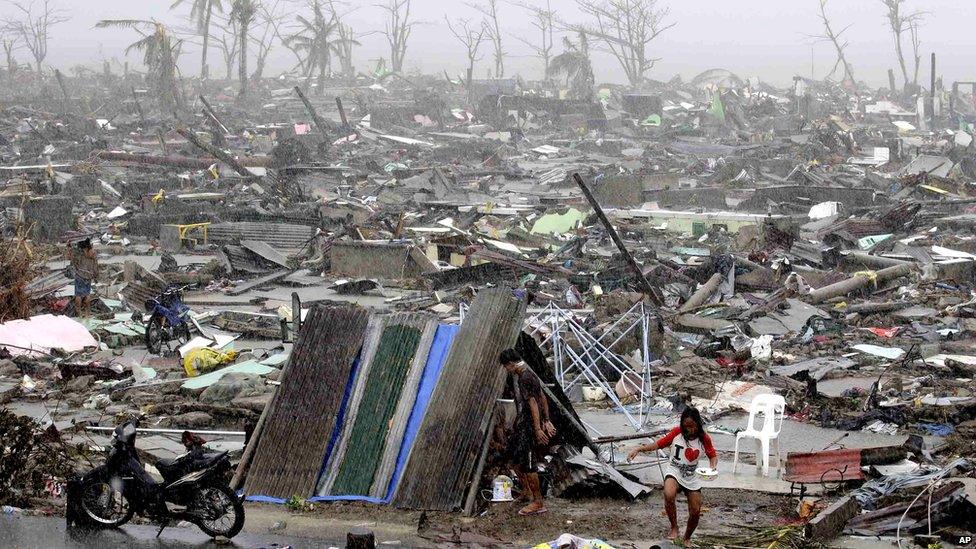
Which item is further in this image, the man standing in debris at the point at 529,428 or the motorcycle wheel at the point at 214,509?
the man standing in debris at the point at 529,428

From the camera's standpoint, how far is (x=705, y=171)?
29.8 meters

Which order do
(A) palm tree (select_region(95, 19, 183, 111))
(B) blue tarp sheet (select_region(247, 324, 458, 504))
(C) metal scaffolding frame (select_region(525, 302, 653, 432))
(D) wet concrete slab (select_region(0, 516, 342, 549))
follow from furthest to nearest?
(A) palm tree (select_region(95, 19, 183, 111)), (C) metal scaffolding frame (select_region(525, 302, 653, 432)), (B) blue tarp sheet (select_region(247, 324, 458, 504)), (D) wet concrete slab (select_region(0, 516, 342, 549))

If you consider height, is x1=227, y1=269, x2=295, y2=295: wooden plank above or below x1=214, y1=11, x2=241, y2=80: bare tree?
below

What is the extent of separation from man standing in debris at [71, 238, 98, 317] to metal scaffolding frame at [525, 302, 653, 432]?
6054 mm

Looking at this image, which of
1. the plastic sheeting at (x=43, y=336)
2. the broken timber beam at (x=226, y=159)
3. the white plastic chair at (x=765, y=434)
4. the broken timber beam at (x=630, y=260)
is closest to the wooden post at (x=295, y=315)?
the plastic sheeting at (x=43, y=336)

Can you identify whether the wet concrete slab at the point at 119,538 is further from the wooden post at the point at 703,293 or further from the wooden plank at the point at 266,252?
the wooden plank at the point at 266,252

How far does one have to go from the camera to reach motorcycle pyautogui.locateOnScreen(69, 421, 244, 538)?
654cm

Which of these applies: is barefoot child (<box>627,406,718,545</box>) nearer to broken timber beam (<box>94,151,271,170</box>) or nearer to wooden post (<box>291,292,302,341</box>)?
wooden post (<box>291,292,302,341</box>)

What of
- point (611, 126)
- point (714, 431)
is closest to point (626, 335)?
point (714, 431)

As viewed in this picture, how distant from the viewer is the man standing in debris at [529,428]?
6.98 meters

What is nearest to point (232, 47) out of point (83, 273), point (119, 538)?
point (83, 273)

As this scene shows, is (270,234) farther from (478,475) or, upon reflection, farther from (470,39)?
(470,39)

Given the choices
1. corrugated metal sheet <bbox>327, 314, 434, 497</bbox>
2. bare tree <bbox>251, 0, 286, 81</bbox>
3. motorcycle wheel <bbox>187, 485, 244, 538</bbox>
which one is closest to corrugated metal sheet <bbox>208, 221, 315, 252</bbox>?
corrugated metal sheet <bbox>327, 314, 434, 497</bbox>

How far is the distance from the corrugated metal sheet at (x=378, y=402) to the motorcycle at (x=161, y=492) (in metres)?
0.94
